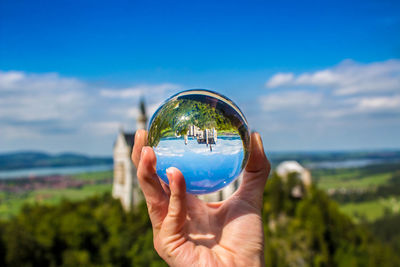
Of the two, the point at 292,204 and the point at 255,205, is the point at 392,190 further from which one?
the point at 255,205

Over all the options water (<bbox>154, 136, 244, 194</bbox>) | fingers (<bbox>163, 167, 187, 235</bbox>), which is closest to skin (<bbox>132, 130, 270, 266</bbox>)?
fingers (<bbox>163, 167, 187, 235</bbox>)

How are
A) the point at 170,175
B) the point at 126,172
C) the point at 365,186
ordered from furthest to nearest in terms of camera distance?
the point at 365,186 → the point at 126,172 → the point at 170,175

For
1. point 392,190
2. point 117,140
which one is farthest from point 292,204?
point 392,190

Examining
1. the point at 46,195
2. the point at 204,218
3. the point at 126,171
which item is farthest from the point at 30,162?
the point at 204,218

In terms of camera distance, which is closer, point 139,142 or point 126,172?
point 139,142

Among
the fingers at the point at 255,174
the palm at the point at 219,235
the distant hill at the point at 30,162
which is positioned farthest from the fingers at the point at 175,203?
the distant hill at the point at 30,162

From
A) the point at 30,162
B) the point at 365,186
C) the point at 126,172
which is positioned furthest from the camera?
→ the point at 30,162

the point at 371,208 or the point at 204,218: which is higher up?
the point at 204,218

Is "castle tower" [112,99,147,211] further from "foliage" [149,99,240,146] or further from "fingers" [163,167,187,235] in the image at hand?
"fingers" [163,167,187,235]

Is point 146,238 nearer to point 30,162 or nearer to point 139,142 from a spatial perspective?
point 139,142
